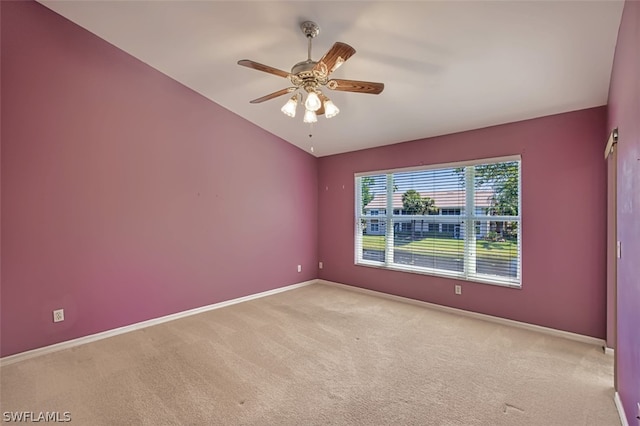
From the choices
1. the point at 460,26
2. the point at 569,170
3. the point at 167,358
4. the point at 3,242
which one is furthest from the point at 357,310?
the point at 3,242

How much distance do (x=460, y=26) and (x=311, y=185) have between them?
3.67 m

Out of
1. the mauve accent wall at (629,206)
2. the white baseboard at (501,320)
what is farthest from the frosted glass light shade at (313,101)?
the white baseboard at (501,320)

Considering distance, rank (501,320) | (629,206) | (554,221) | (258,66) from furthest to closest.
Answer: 1. (501,320)
2. (554,221)
3. (258,66)
4. (629,206)

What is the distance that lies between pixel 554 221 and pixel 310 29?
3142mm

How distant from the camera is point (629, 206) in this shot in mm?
1729

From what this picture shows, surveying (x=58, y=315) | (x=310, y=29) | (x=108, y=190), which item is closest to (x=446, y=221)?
(x=310, y=29)

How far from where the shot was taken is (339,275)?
5.32m

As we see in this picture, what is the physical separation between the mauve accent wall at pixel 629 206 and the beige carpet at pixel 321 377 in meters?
0.40

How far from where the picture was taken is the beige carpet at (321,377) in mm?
1960

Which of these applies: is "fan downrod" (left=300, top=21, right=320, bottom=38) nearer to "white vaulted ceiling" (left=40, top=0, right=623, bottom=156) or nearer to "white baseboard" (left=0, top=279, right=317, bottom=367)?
"white vaulted ceiling" (left=40, top=0, right=623, bottom=156)

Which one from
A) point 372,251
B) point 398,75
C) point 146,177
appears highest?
point 398,75

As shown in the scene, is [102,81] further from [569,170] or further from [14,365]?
[569,170]

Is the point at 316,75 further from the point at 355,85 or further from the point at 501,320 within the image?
the point at 501,320

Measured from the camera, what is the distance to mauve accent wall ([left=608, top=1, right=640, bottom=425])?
5.08ft
